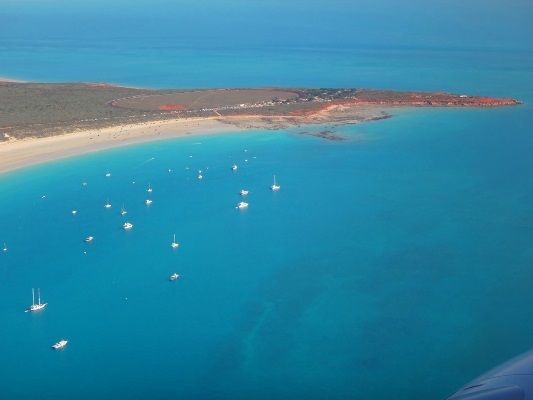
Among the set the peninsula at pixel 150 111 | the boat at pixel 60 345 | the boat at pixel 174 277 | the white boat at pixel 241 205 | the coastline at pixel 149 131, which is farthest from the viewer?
the peninsula at pixel 150 111

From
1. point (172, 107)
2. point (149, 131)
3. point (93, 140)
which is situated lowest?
point (93, 140)

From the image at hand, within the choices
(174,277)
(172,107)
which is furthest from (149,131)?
(174,277)

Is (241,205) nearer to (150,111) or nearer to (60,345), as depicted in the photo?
(60,345)

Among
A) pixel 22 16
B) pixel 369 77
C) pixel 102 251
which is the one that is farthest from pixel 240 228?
pixel 22 16

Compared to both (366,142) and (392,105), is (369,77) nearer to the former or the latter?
(392,105)

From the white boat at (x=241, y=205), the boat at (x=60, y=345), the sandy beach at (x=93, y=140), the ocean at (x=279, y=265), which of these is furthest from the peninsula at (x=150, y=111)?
the boat at (x=60, y=345)

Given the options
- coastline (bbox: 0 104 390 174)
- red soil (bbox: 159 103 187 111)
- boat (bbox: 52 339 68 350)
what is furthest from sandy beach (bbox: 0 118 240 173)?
boat (bbox: 52 339 68 350)

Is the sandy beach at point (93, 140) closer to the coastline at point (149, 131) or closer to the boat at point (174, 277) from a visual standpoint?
the coastline at point (149, 131)
